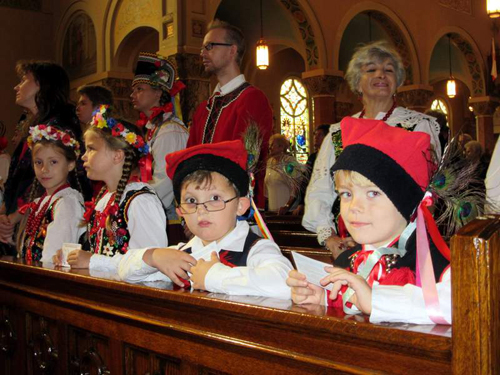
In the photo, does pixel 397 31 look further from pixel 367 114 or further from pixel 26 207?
pixel 26 207

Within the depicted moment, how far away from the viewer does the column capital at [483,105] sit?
16344 mm

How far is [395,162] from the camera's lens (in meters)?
1.58

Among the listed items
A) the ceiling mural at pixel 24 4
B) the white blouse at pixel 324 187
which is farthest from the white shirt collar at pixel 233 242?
the ceiling mural at pixel 24 4

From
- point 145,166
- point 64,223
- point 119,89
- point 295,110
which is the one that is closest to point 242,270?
point 145,166

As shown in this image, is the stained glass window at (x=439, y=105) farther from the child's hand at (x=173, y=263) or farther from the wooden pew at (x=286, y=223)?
the child's hand at (x=173, y=263)

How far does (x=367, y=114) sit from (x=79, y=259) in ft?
5.02

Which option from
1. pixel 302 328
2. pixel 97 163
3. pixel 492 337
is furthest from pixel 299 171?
pixel 492 337

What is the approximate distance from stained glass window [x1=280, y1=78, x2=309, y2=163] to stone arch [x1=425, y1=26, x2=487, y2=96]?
3499 mm

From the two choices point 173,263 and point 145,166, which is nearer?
point 173,263

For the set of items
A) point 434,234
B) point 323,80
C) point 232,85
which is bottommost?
point 434,234

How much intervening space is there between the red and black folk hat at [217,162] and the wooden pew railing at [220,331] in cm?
47

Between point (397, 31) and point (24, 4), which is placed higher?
point (24, 4)

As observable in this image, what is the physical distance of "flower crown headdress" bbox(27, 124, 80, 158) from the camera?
10.9 ft

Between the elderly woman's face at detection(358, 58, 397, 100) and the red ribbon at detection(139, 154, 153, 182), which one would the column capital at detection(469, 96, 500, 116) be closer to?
the elderly woman's face at detection(358, 58, 397, 100)
